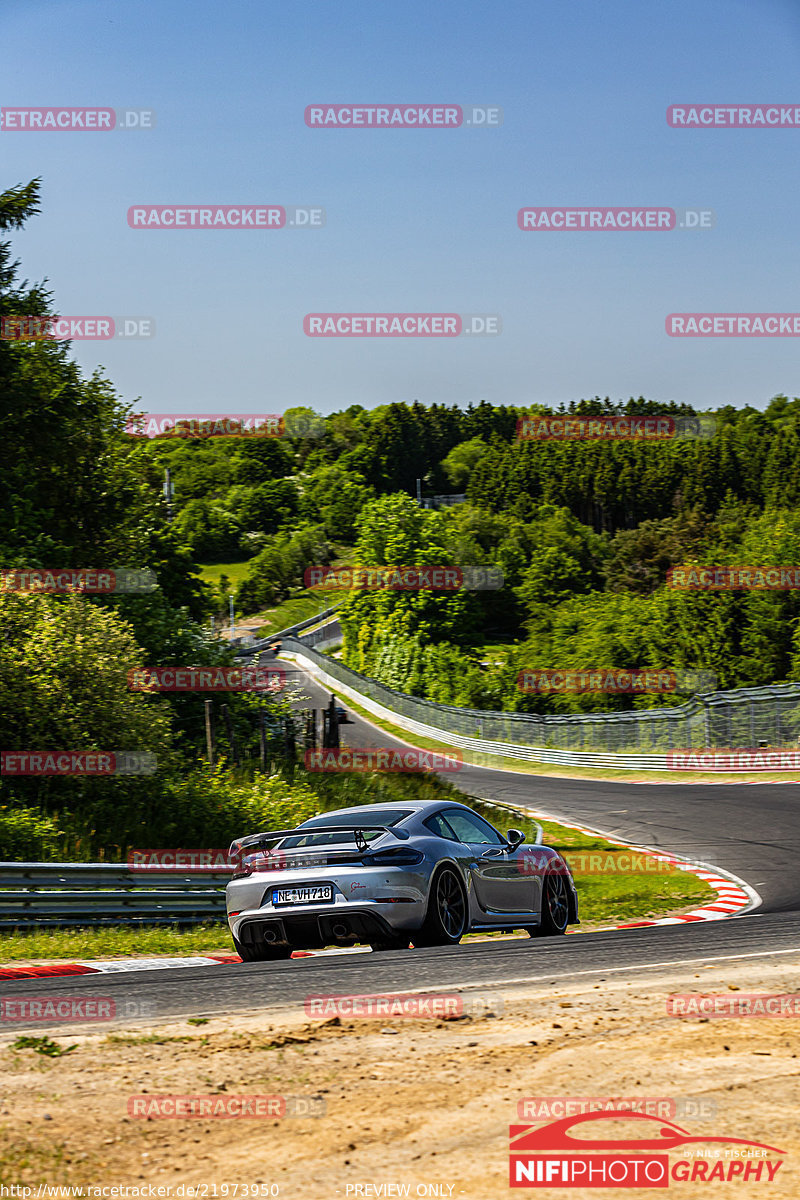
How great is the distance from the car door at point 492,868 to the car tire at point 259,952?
1.65 metres

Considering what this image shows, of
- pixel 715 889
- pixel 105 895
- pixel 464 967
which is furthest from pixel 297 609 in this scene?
pixel 464 967

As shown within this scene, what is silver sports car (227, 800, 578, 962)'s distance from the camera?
844cm

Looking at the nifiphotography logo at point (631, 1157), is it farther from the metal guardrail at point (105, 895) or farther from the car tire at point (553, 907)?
the metal guardrail at point (105, 895)

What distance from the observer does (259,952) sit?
9062mm

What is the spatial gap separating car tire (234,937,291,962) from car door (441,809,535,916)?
165cm

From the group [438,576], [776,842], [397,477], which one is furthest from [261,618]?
[776,842]

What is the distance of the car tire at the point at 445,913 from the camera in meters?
8.80

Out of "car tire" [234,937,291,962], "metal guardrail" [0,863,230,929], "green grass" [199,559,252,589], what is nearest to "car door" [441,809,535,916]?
"car tire" [234,937,291,962]

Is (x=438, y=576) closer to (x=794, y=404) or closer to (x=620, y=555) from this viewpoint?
(x=620, y=555)

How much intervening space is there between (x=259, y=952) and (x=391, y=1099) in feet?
16.0

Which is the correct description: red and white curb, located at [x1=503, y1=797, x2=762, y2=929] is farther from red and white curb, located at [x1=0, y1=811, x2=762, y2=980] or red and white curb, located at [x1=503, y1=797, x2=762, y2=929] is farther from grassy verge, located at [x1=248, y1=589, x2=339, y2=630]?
grassy verge, located at [x1=248, y1=589, x2=339, y2=630]

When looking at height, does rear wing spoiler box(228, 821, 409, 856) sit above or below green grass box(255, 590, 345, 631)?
below

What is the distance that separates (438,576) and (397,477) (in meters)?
95.0

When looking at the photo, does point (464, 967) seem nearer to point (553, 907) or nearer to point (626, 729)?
point (553, 907)
